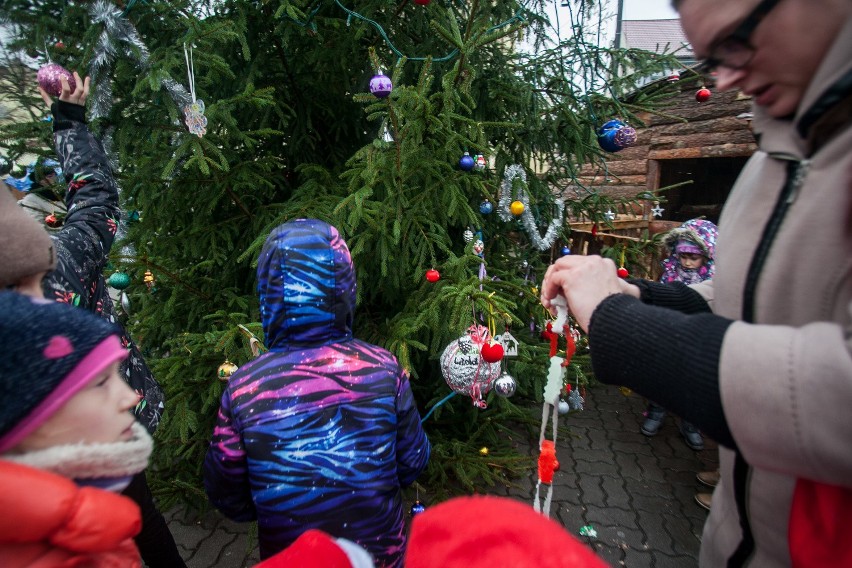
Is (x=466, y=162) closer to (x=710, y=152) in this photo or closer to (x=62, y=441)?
(x=62, y=441)

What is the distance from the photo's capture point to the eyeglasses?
0.72 m

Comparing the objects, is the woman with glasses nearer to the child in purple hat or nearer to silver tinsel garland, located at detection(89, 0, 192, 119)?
silver tinsel garland, located at detection(89, 0, 192, 119)

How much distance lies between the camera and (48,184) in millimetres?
3053

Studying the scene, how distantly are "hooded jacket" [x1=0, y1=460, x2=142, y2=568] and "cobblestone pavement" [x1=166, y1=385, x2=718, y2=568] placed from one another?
2391 mm

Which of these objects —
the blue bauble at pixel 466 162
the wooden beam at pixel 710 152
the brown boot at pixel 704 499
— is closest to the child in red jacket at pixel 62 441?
the blue bauble at pixel 466 162

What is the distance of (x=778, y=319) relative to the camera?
0.79 metres

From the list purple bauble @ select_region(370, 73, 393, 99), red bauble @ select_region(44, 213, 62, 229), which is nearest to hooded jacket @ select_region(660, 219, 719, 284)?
purple bauble @ select_region(370, 73, 393, 99)

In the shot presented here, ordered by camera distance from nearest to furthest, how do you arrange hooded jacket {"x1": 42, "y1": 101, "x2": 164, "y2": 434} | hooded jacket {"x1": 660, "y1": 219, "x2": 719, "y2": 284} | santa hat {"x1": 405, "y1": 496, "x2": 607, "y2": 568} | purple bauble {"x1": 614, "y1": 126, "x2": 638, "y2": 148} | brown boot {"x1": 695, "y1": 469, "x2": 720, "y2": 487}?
1. santa hat {"x1": 405, "y1": 496, "x2": 607, "y2": 568}
2. hooded jacket {"x1": 42, "y1": 101, "x2": 164, "y2": 434}
3. purple bauble {"x1": 614, "y1": 126, "x2": 638, "y2": 148}
4. brown boot {"x1": 695, "y1": 469, "x2": 720, "y2": 487}
5. hooded jacket {"x1": 660, "y1": 219, "x2": 719, "y2": 284}

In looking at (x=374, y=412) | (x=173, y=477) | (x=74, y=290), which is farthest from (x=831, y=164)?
(x=173, y=477)

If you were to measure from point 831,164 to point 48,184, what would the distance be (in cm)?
411

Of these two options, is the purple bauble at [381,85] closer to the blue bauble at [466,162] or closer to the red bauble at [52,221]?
the blue bauble at [466,162]

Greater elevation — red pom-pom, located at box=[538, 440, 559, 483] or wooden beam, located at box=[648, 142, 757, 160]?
wooden beam, located at box=[648, 142, 757, 160]

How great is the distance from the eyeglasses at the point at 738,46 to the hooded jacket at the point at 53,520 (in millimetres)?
1355

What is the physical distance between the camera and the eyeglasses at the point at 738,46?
72 cm
